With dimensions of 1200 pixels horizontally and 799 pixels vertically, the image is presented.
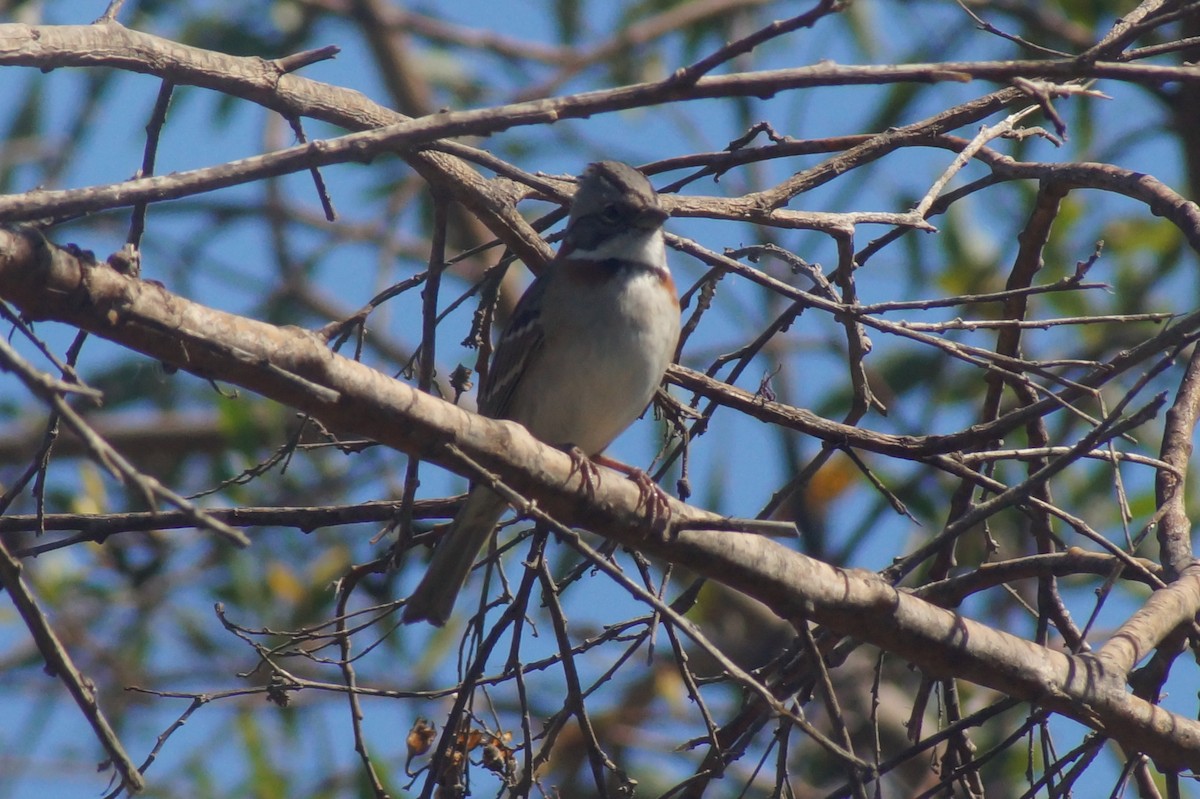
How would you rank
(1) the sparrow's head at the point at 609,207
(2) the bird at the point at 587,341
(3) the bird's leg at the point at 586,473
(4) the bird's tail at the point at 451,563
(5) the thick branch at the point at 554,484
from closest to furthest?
1. (5) the thick branch at the point at 554,484
2. (3) the bird's leg at the point at 586,473
3. (4) the bird's tail at the point at 451,563
4. (2) the bird at the point at 587,341
5. (1) the sparrow's head at the point at 609,207

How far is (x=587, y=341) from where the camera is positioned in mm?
4879

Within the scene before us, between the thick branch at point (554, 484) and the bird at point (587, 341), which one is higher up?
the bird at point (587, 341)

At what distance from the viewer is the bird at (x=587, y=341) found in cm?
459

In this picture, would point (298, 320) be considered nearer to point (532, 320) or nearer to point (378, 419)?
point (532, 320)

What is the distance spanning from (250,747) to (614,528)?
5843mm

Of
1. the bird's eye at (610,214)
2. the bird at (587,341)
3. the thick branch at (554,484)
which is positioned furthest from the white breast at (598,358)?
the thick branch at (554,484)

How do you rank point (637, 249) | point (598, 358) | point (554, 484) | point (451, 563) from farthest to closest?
point (637, 249) → point (598, 358) → point (451, 563) → point (554, 484)

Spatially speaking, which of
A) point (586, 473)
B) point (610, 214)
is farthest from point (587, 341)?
point (586, 473)

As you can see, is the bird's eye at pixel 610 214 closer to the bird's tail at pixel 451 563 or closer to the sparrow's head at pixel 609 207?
the sparrow's head at pixel 609 207

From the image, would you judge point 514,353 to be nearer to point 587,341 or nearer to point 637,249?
point 587,341

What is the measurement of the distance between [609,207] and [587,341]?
56 cm

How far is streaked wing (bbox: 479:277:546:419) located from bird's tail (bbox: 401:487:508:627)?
0.63m

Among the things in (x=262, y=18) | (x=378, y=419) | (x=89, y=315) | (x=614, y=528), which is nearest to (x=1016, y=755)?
(x=614, y=528)

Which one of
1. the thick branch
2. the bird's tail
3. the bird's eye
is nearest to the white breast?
the bird's eye
